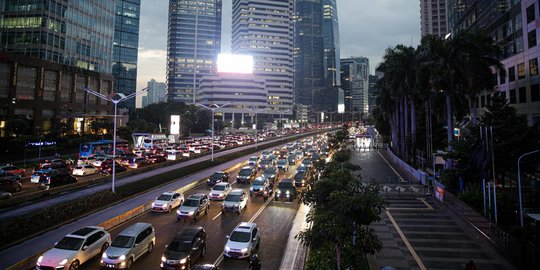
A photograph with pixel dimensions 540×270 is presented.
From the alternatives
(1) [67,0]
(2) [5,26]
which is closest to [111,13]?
(1) [67,0]

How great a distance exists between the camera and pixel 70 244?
16266mm

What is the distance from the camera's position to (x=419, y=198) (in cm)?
3278

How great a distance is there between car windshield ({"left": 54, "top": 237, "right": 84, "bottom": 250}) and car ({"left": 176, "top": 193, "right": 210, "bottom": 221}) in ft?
27.0

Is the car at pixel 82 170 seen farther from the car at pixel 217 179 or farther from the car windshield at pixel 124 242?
the car windshield at pixel 124 242

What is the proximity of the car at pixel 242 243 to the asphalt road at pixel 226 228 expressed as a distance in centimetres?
38

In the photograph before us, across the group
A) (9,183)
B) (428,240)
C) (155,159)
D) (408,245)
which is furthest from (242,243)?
(155,159)

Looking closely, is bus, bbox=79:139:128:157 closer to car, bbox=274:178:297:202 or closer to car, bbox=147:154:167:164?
car, bbox=147:154:167:164

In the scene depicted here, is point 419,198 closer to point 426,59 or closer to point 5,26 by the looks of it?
point 426,59

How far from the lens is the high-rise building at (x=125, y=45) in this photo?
623 feet

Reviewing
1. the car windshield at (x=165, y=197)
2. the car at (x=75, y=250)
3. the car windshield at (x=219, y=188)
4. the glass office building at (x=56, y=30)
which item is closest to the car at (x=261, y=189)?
Answer: the car windshield at (x=219, y=188)

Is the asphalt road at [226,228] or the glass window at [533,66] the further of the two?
the glass window at [533,66]

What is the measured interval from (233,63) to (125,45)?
86.1m

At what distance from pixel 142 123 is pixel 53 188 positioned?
2962 inches

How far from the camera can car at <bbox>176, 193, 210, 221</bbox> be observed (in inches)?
945
